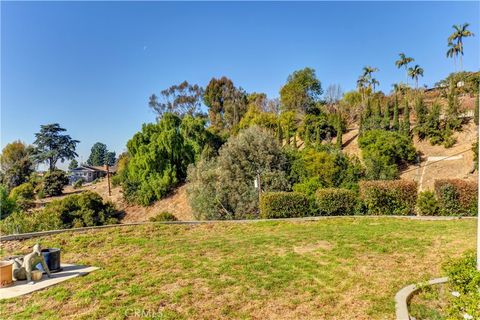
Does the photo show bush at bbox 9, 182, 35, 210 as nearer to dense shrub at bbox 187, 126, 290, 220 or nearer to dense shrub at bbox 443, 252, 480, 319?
dense shrub at bbox 187, 126, 290, 220

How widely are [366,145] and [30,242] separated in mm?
22934

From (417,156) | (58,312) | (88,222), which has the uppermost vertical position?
(417,156)

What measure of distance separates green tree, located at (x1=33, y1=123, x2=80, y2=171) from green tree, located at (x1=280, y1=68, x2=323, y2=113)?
37303 mm

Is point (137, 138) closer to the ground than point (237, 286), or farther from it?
farther from it

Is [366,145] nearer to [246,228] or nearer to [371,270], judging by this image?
[246,228]

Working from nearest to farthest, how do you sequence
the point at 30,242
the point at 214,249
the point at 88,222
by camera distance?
the point at 214,249
the point at 30,242
the point at 88,222

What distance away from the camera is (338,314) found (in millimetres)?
3965

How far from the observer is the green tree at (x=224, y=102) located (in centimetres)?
4319

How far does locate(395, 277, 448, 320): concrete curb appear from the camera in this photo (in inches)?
147

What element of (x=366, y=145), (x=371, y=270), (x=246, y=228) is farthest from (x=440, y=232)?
(x=366, y=145)

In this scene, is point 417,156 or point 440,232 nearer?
point 440,232

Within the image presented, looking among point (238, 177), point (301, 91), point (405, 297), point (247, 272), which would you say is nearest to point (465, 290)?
point (405, 297)

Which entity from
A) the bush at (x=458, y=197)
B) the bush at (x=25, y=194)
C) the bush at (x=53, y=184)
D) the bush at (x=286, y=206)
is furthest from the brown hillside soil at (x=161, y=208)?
the bush at (x=458, y=197)

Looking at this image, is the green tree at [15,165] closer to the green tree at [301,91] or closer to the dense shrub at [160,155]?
the dense shrub at [160,155]
